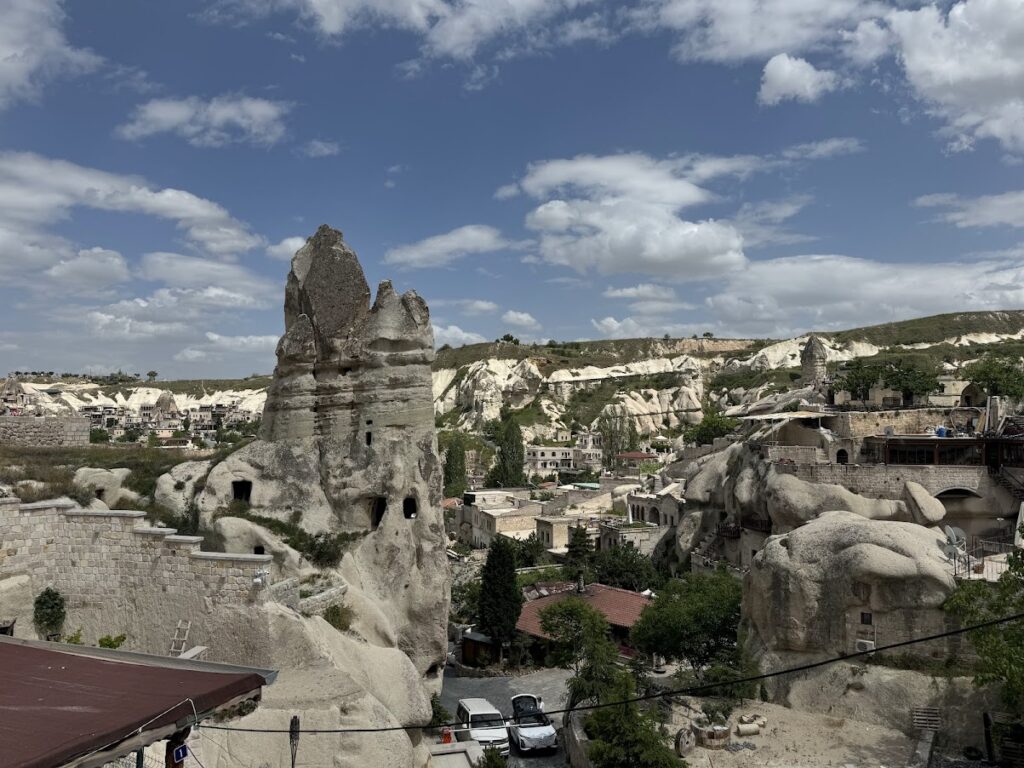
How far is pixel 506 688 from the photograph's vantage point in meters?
29.3

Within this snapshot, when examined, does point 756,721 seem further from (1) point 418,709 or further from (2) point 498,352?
(2) point 498,352

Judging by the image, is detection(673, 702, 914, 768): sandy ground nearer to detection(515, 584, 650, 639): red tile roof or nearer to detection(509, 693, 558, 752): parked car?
detection(509, 693, 558, 752): parked car

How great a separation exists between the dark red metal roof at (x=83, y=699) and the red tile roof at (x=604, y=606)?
2594cm

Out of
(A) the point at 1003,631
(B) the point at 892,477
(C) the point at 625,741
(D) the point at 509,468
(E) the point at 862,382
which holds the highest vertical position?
(E) the point at 862,382

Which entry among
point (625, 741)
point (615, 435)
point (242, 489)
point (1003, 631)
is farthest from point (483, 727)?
point (615, 435)

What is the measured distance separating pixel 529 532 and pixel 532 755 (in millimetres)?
35516

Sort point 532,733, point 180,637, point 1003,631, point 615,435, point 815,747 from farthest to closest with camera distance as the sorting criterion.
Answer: point 615,435
point 532,733
point 815,747
point 1003,631
point 180,637

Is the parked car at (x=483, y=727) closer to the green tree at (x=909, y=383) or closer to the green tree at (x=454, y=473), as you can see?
the green tree at (x=909, y=383)

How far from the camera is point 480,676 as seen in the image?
3155cm

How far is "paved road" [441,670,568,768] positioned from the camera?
2656 centimetres

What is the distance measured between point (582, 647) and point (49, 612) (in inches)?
658

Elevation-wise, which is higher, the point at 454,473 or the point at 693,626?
the point at 454,473

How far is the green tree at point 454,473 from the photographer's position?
72375 millimetres

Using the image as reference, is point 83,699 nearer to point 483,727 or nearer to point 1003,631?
point 1003,631
